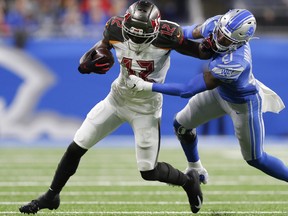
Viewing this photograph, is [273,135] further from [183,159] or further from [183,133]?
[183,133]

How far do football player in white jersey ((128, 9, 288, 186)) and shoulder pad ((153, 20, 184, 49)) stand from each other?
0.16 m

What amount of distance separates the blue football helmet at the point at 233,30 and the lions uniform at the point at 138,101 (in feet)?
0.72

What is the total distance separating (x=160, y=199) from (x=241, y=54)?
132cm

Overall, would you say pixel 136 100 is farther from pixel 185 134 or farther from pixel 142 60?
pixel 185 134

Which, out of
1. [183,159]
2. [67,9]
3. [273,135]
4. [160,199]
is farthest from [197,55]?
[67,9]

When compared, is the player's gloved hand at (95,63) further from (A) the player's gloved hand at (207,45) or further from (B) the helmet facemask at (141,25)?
(A) the player's gloved hand at (207,45)

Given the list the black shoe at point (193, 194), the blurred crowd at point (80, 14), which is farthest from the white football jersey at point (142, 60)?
the blurred crowd at point (80, 14)

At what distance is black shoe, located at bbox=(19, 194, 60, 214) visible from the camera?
4.26m

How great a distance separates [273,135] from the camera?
30.9ft

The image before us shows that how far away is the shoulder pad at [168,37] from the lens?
4121 millimetres

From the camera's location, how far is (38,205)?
14.1 ft

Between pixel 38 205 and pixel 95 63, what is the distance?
2.89ft

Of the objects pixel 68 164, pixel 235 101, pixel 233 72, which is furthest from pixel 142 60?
pixel 68 164

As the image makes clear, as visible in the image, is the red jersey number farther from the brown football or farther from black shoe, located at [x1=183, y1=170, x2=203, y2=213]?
black shoe, located at [x1=183, y1=170, x2=203, y2=213]
